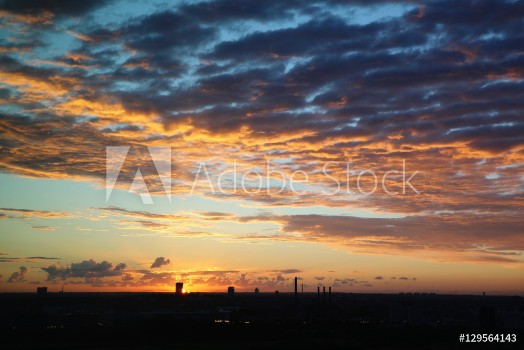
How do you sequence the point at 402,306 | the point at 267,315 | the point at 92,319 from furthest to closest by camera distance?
the point at 267,315 → the point at 402,306 → the point at 92,319

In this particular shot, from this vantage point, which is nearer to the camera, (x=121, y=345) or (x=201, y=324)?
(x=121, y=345)

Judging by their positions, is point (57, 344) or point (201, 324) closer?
point (57, 344)

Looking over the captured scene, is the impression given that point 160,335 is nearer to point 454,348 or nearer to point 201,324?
point 201,324

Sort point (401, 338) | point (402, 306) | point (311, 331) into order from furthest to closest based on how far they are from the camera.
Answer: point (402, 306)
point (311, 331)
point (401, 338)

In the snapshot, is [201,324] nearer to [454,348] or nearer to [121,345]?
[121,345]

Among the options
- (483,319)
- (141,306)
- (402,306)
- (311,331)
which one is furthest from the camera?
(141,306)

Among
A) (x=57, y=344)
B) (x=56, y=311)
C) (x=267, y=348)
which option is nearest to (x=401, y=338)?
(x=267, y=348)

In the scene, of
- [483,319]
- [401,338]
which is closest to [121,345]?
[401,338]

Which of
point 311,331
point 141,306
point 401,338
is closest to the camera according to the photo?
point 401,338
